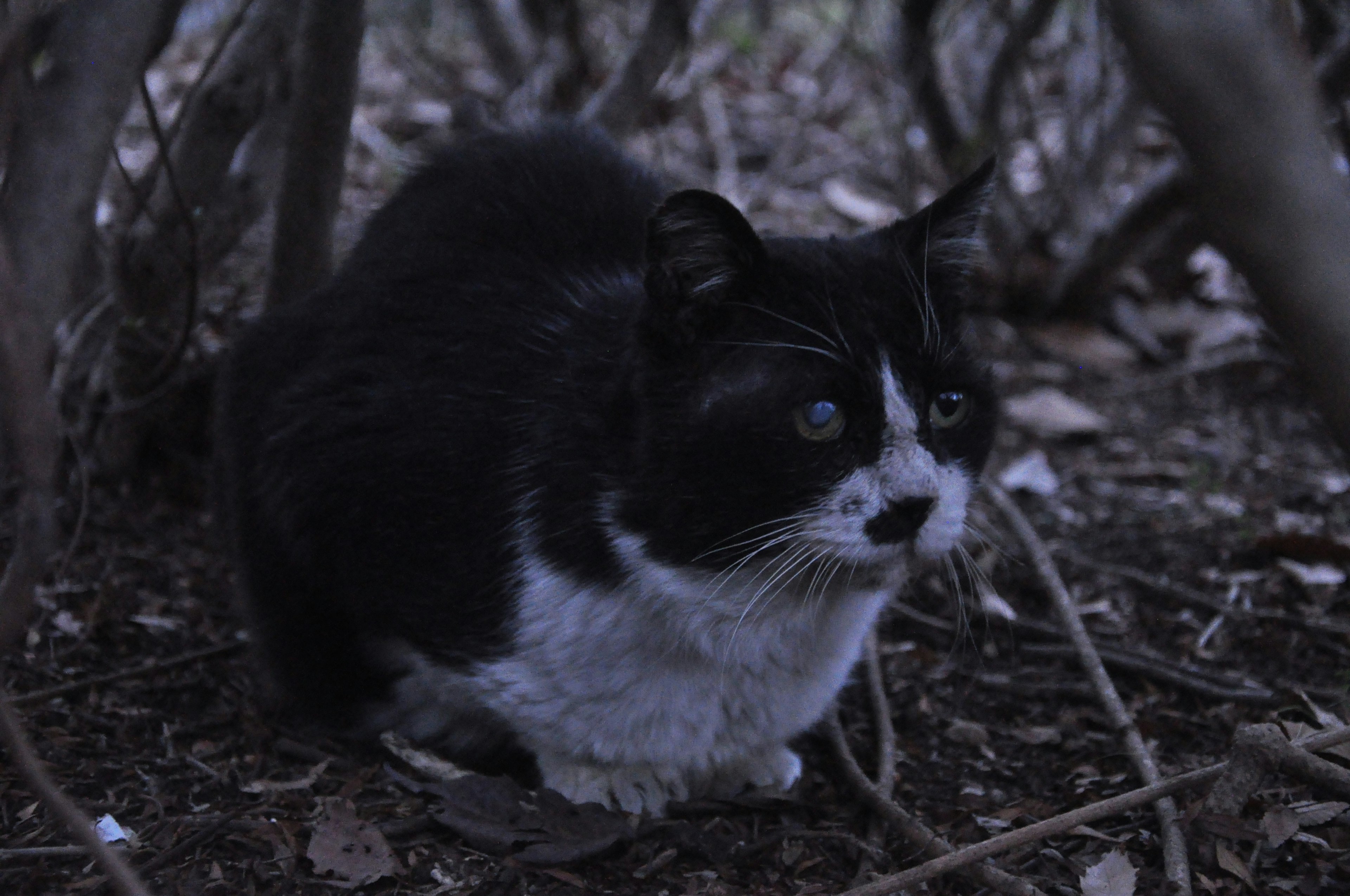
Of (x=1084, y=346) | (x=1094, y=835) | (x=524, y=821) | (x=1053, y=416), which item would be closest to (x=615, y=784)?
(x=524, y=821)

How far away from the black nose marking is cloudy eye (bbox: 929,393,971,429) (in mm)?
186

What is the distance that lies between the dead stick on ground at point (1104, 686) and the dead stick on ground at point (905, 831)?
0.77 feet

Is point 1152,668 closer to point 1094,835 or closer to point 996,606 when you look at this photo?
point 996,606

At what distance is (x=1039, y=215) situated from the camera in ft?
15.1

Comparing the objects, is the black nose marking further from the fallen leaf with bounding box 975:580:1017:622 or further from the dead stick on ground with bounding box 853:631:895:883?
the fallen leaf with bounding box 975:580:1017:622

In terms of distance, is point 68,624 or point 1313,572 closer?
point 68,624

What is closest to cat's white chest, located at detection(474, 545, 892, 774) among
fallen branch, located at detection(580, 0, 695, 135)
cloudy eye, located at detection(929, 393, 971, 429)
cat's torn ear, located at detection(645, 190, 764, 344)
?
cloudy eye, located at detection(929, 393, 971, 429)

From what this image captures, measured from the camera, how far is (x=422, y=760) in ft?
7.63

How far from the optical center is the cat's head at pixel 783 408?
1.86 meters

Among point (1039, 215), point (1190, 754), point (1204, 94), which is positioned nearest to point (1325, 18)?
point (1039, 215)

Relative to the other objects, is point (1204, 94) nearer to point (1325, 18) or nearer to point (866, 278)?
point (866, 278)

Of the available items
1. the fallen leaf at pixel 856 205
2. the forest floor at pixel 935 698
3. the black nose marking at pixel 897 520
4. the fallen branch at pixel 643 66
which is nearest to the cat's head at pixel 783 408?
the black nose marking at pixel 897 520

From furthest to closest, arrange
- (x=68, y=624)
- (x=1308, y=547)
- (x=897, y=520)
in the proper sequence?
(x=1308, y=547)
(x=68, y=624)
(x=897, y=520)

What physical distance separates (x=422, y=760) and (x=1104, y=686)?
1.31 meters
